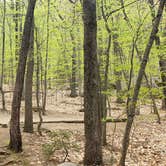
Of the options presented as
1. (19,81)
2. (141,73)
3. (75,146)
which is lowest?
(75,146)

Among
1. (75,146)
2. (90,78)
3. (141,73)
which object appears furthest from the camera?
(75,146)

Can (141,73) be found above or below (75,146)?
above

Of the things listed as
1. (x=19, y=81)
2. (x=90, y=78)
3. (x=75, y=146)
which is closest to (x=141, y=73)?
(x=90, y=78)

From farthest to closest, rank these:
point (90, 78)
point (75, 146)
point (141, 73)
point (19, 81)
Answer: point (19, 81)
point (75, 146)
point (90, 78)
point (141, 73)

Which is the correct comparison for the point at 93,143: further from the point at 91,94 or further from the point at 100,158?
the point at 91,94

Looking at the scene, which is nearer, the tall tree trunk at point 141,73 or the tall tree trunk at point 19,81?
the tall tree trunk at point 141,73

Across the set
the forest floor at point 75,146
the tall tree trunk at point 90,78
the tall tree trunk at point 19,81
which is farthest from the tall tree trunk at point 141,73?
the tall tree trunk at point 19,81

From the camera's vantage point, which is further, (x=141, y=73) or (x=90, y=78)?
(x=90, y=78)

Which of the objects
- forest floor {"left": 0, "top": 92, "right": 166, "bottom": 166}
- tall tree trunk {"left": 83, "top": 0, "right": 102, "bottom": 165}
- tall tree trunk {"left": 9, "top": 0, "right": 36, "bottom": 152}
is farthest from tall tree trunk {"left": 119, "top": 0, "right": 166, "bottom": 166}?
tall tree trunk {"left": 9, "top": 0, "right": 36, "bottom": 152}

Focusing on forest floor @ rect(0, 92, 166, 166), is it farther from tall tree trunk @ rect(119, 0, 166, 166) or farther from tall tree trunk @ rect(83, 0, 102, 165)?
tall tree trunk @ rect(83, 0, 102, 165)

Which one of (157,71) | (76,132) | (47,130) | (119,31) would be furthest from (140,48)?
(47,130)

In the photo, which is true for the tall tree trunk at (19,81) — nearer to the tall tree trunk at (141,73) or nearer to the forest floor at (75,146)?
the forest floor at (75,146)

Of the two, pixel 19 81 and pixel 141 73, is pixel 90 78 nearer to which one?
pixel 141 73

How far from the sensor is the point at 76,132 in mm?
11898
